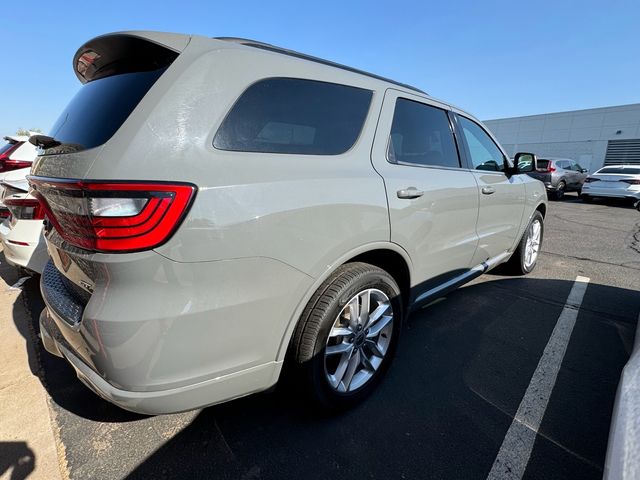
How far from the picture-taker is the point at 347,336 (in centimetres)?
198

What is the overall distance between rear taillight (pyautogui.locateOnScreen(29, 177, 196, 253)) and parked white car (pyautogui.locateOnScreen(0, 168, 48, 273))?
Result: 2319mm

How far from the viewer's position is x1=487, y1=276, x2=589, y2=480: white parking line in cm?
169

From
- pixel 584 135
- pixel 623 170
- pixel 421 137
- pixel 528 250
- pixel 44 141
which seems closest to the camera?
pixel 44 141

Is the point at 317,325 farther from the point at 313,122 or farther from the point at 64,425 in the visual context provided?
the point at 64,425

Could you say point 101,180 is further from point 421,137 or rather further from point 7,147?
point 7,147

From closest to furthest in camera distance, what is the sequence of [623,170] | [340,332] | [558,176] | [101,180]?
1. [101,180]
2. [340,332]
3. [623,170]
4. [558,176]

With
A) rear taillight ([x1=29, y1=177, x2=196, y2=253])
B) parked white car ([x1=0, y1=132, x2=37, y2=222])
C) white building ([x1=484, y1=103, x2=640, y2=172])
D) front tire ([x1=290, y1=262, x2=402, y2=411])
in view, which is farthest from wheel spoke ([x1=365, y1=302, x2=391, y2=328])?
white building ([x1=484, y1=103, x2=640, y2=172])

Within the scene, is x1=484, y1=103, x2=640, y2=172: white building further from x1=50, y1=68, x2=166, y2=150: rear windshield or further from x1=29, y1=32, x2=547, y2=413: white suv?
x1=50, y1=68, x2=166, y2=150: rear windshield

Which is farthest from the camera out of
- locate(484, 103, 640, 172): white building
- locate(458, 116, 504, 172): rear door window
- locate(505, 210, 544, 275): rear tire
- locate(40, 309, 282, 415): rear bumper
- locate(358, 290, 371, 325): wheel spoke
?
locate(484, 103, 640, 172): white building

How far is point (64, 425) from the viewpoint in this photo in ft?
6.32

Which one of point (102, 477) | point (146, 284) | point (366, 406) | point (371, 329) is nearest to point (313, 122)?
point (146, 284)

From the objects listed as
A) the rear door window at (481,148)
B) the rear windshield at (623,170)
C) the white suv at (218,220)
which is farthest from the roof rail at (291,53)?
the rear windshield at (623,170)

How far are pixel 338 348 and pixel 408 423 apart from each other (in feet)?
1.95

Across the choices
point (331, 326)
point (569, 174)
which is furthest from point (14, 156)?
point (569, 174)
